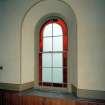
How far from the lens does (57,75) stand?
3.18 meters

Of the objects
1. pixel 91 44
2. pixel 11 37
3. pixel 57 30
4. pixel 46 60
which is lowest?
pixel 46 60

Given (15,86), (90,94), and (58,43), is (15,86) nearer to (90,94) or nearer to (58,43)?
(58,43)

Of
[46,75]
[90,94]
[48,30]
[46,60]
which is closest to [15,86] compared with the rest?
[46,75]

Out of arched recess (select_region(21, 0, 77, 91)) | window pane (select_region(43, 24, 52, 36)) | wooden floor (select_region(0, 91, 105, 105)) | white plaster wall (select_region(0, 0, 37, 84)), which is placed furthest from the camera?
window pane (select_region(43, 24, 52, 36))

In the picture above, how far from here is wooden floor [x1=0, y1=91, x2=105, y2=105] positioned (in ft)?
8.01

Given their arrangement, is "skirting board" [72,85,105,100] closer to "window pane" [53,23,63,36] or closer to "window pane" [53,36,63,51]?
"window pane" [53,36,63,51]

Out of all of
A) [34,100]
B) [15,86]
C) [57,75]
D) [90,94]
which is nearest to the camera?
[90,94]

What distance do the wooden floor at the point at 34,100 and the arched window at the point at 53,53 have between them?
51 cm

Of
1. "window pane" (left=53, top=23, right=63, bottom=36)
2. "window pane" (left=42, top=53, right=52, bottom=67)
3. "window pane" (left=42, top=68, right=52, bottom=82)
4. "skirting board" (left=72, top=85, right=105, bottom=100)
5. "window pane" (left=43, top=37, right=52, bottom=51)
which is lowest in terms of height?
"skirting board" (left=72, top=85, right=105, bottom=100)

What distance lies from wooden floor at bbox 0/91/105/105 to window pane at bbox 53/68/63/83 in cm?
54

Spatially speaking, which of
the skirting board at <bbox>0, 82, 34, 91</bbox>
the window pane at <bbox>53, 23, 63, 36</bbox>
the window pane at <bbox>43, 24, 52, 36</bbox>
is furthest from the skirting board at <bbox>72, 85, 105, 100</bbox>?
the window pane at <bbox>43, 24, 52, 36</bbox>

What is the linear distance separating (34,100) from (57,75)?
692 mm

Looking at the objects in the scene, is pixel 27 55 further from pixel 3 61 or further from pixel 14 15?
pixel 14 15

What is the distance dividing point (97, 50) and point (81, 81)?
568 millimetres
